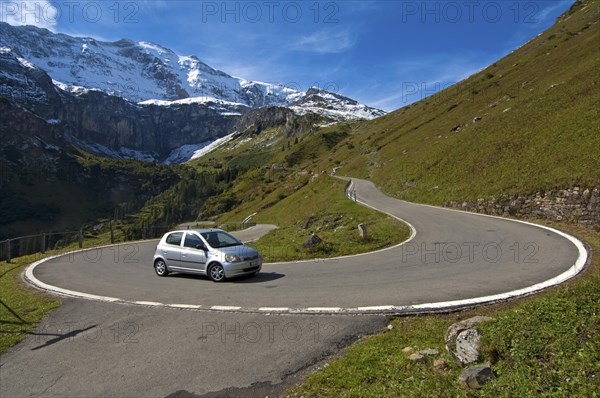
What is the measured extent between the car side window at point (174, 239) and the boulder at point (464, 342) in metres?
12.2

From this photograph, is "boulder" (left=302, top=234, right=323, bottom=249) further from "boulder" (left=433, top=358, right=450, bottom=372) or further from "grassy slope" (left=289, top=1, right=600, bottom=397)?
"boulder" (left=433, top=358, right=450, bottom=372)

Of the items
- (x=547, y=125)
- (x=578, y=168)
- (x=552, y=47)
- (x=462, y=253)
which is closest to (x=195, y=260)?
(x=462, y=253)

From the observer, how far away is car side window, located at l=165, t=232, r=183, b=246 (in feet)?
53.0

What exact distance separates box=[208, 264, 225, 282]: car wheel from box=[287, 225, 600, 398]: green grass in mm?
8034

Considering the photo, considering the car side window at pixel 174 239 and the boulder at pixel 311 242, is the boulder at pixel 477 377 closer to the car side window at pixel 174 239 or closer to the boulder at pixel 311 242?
the car side window at pixel 174 239

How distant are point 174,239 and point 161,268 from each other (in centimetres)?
133

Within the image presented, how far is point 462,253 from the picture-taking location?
52.7ft

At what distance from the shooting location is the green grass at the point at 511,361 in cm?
453

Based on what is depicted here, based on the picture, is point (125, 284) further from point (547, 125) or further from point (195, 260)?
point (547, 125)

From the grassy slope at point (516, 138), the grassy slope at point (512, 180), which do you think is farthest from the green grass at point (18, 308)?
the grassy slope at point (516, 138)

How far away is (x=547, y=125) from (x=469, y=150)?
7819 mm

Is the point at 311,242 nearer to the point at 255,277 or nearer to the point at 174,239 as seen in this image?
the point at 255,277

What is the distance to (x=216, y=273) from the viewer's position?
14.5 metres

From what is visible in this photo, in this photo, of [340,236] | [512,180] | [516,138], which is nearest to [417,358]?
[340,236]
